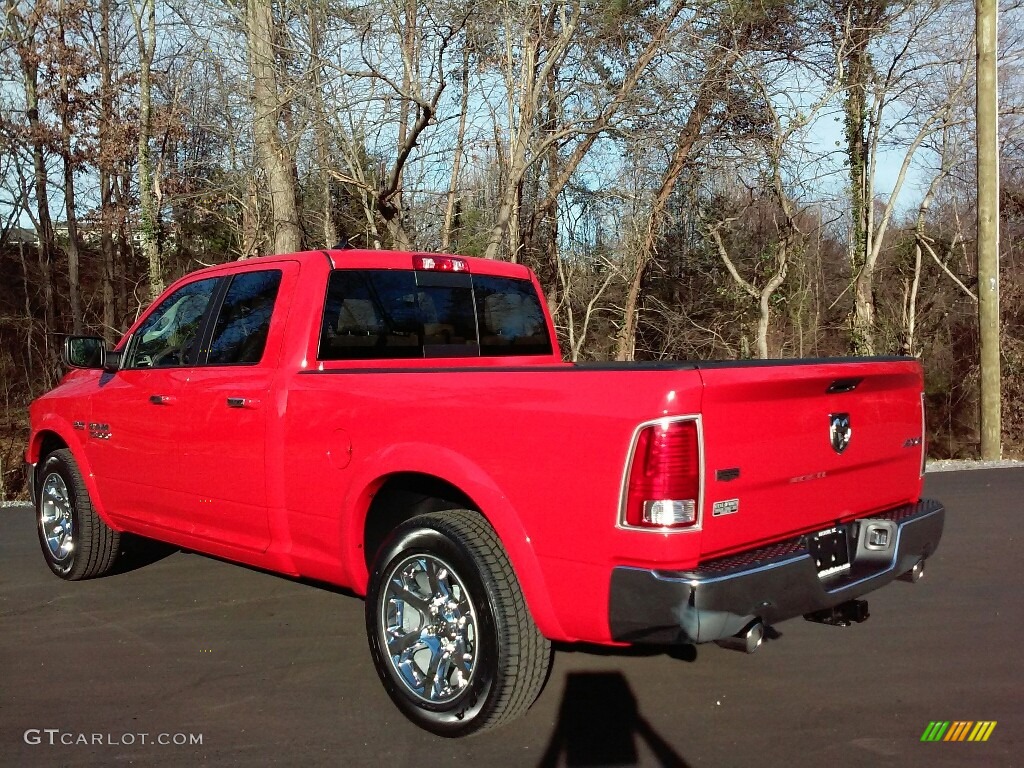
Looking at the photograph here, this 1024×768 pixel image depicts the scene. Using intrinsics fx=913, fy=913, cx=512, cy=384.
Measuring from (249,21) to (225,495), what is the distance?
944cm

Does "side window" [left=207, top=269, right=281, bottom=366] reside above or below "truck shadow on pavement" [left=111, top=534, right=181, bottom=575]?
above

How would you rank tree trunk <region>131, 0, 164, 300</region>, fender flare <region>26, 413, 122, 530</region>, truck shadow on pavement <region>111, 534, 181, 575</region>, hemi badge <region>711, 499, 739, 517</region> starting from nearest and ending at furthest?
hemi badge <region>711, 499, 739, 517</region> < fender flare <region>26, 413, 122, 530</region> < truck shadow on pavement <region>111, 534, 181, 575</region> < tree trunk <region>131, 0, 164, 300</region>

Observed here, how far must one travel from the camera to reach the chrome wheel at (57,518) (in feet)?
19.5

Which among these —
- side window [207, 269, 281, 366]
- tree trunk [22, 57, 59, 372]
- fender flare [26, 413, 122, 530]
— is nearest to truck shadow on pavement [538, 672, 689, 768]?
side window [207, 269, 281, 366]

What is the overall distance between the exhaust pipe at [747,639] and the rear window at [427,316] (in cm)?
230

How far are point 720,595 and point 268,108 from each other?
10.3m

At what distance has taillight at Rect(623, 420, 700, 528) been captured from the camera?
9.73 feet

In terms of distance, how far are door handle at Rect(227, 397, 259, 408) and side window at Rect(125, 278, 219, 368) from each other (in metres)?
0.60

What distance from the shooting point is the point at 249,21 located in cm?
1209

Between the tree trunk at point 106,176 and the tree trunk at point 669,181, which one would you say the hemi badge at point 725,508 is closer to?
the tree trunk at point 669,181

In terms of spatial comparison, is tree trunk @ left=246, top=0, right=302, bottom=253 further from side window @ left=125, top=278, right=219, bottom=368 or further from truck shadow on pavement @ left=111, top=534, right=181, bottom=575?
side window @ left=125, top=278, right=219, bottom=368

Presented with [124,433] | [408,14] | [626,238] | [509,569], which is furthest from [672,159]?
[509,569]

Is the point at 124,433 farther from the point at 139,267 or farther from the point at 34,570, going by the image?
the point at 139,267

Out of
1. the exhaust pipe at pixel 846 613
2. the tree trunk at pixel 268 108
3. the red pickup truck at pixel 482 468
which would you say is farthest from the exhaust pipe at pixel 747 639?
the tree trunk at pixel 268 108
